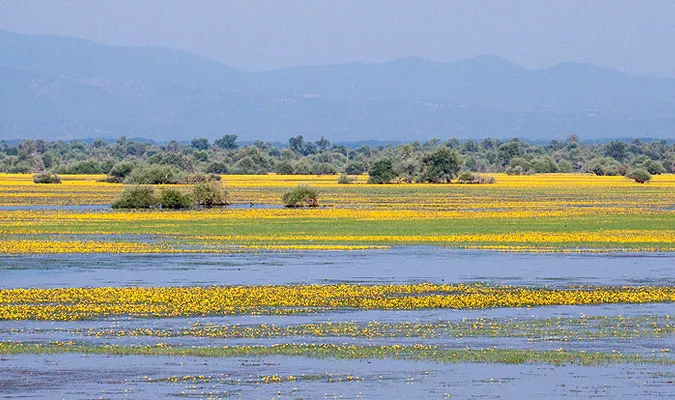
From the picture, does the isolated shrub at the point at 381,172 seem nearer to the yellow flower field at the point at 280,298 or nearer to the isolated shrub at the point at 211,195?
the isolated shrub at the point at 211,195

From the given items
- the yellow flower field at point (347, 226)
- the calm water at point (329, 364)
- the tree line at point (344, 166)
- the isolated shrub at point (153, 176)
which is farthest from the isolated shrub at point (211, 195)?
the calm water at point (329, 364)

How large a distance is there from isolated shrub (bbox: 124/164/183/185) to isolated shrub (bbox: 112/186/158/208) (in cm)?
3381

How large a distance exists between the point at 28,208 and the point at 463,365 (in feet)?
157

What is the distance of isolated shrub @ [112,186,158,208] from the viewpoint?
6406cm

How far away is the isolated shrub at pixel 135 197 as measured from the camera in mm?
64062

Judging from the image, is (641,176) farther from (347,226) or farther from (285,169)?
(347,226)

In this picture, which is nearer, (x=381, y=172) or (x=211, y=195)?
(x=211, y=195)

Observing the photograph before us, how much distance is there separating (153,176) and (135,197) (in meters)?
37.4

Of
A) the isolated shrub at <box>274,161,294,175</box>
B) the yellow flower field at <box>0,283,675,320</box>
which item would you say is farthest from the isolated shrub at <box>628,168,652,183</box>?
the yellow flower field at <box>0,283,675,320</box>

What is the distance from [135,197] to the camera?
64.2 meters

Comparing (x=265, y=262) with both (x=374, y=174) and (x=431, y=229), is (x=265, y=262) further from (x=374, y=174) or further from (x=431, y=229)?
(x=374, y=174)

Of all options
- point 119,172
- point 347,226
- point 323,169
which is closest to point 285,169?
point 323,169

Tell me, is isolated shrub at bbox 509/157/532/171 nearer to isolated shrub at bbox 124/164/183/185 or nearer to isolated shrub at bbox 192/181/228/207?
isolated shrub at bbox 124/164/183/185

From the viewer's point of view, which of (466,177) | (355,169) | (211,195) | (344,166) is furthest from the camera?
(344,166)
